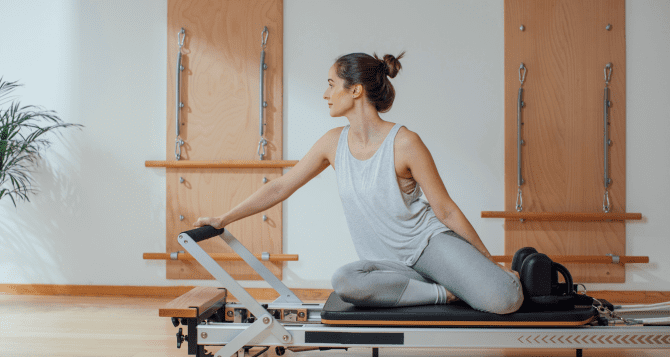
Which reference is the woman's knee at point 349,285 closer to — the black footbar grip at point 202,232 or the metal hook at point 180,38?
the black footbar grip at point 202,232

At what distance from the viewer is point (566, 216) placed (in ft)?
10.1

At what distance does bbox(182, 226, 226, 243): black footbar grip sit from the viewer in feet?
4.78

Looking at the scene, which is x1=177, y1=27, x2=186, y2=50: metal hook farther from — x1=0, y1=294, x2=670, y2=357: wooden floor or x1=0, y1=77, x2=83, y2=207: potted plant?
x1=0, y1=294, x2=670, y2=357: wooden floor

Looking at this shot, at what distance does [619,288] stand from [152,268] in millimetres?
2984

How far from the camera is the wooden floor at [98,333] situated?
2.04m

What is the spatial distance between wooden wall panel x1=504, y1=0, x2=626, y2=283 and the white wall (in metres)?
0.08

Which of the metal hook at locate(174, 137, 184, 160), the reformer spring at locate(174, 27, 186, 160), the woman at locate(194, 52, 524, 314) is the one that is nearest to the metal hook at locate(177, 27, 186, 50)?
the reformer spring at locate(174, 27, 186, 160)

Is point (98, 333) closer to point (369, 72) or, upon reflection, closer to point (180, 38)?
point (369, 72)

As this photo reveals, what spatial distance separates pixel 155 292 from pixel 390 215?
226 cm

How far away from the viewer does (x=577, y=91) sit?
3.17 metres

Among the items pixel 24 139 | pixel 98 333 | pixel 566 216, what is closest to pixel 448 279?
pixel 98 333

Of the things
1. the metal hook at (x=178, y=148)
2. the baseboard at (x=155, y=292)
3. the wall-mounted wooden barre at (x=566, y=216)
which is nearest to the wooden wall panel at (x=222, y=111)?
the metal hook at (x=178, y=148)

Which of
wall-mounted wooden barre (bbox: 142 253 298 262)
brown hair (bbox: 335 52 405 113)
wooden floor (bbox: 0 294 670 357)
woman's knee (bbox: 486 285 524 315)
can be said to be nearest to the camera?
woman's knee (bbox: 486 285 524 315)

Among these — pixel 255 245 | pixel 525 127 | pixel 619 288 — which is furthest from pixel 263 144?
pixel 619 288
